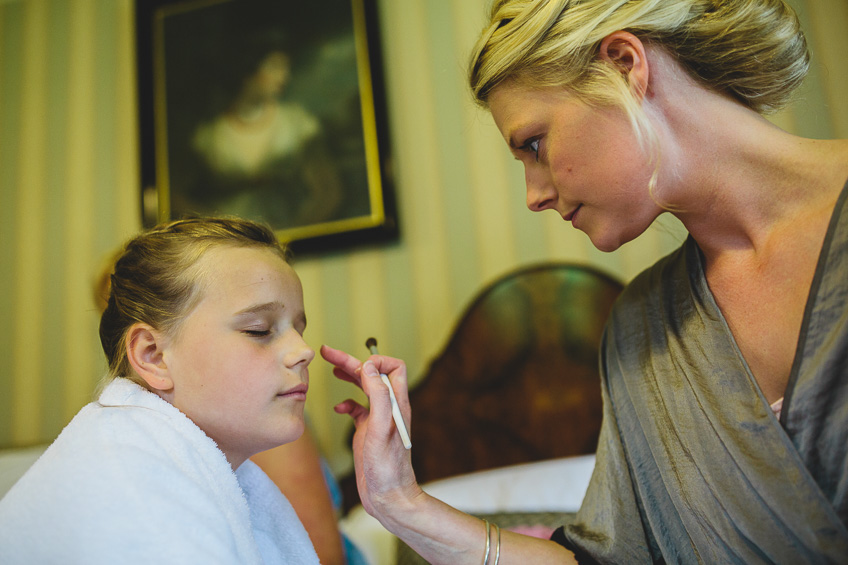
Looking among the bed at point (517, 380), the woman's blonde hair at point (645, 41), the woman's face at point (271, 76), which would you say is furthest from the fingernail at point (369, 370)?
the woman's face at point (271, 76)

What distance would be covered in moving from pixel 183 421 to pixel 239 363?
0.11 meters

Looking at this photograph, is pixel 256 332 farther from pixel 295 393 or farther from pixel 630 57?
pixel 630 57

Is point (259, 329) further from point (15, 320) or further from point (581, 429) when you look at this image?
point (15, 320)

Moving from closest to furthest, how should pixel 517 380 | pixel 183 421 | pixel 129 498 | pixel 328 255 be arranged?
pixel 129 498 → pixel 183 421 → pixel 517 380 → pixel 328 255

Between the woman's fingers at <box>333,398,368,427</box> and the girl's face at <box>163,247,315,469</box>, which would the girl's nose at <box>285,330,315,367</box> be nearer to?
the girl's face at <box>163,247,315,469</box>

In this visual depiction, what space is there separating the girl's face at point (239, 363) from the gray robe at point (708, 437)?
0.50 m

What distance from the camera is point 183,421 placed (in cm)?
83

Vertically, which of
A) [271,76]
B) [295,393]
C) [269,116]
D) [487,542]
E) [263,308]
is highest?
[271,76]

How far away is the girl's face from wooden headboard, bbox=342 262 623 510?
41.0 inches

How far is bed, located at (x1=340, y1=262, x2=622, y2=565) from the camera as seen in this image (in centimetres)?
186

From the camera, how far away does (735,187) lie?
895 mm

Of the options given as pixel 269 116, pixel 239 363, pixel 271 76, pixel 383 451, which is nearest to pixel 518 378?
pixel 383 451

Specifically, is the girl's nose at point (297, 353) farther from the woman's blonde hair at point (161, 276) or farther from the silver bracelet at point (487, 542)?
the silver bracelet at point (487, 542)

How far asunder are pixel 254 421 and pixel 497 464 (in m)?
1.16
